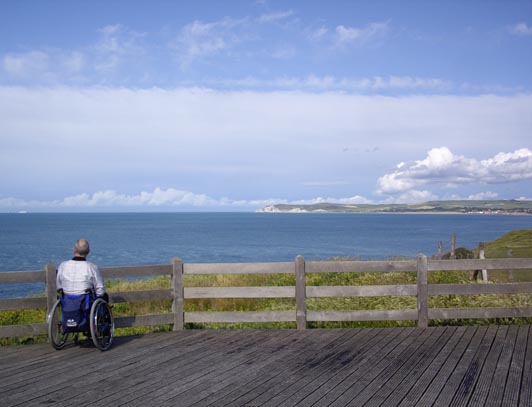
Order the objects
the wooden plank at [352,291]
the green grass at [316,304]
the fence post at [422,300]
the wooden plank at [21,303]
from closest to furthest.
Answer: the wooden plank at [21,303], the wooden plank at [352,291], the fence post at [422,300], the green grass at [316,304]

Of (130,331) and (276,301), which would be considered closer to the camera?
(130,331)

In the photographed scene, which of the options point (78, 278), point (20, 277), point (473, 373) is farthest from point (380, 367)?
point (20, 277)

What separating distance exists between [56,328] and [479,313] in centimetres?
731

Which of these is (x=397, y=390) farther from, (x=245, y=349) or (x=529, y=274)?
(x=529, y=274)

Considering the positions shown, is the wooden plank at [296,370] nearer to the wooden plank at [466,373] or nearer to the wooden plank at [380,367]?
the wooden plank at [380,367]

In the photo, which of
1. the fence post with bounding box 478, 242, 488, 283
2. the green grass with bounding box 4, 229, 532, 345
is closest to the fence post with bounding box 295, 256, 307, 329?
the green grass with bounding box 4, 229, 532, 345

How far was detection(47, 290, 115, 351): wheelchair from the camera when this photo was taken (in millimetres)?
7590

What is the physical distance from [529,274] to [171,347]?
19.2 m

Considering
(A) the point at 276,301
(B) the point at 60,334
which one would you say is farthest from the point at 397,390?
(A) the point at 276,301

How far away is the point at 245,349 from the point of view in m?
7.98

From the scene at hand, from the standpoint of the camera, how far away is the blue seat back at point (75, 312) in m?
7.57

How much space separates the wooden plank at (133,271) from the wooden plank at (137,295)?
30 centimetres

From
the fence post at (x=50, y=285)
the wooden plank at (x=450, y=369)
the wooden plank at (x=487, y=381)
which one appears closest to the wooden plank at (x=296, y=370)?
the wooden plank at (x=450, y=369)

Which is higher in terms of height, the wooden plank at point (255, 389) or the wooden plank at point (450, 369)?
the wooden plank at point (255, 389)
